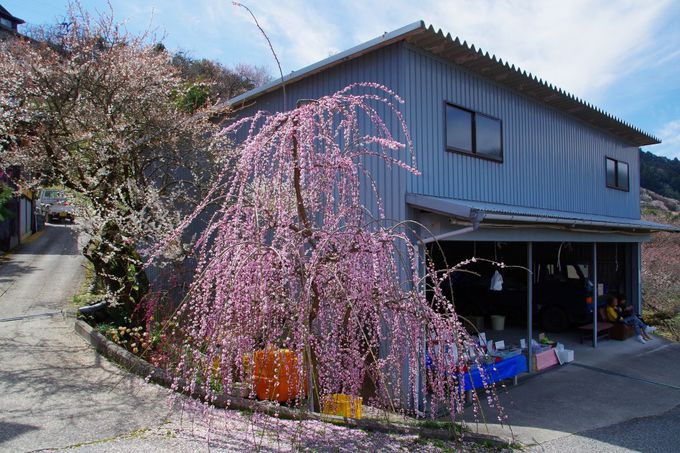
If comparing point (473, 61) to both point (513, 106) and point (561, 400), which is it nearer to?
point (513, 106)

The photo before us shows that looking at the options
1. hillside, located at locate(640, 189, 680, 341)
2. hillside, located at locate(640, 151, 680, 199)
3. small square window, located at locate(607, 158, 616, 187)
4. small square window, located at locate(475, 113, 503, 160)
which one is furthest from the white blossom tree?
hillside, located at locate(640, 151, 680, 199)

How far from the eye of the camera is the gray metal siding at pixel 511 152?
7.93m

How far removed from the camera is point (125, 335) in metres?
8.25

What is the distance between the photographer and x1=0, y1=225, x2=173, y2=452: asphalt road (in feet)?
16.2

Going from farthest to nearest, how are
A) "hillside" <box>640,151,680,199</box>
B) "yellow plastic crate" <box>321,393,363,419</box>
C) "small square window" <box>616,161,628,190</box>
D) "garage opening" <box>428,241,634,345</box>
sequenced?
1. "hillside" <box>640,151,680,199</box>
2. "small square window" <box>616,161,628,190</box>
3. "garage opening" <box>428,241,634,345</box>
4. "yellow plastic crate" <box>321,393,363,419</box>

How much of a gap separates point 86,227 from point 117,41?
3723mm

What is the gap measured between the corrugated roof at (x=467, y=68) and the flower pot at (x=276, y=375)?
15.7ft

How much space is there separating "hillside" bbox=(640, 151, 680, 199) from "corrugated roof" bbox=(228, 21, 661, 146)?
35340mm

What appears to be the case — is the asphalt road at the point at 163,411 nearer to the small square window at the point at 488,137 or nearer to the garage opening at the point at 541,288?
the garage opening at the point at 541,288

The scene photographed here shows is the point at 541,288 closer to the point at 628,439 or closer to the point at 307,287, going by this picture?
the point at 628,439

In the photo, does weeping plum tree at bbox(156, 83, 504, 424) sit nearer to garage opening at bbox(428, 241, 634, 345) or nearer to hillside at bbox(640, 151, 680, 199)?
garage opening at bbox(428, 241, 634, 345)

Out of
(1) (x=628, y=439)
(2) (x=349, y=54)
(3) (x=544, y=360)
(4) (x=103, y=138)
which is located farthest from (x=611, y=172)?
(4) (x=103, y=138)

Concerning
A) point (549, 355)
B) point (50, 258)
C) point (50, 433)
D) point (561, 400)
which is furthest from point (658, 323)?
point (50, 258)

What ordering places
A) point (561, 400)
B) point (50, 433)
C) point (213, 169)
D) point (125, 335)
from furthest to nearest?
point (213, 169) → point (125, 335) → point (561, 400) → point (50, 433)
